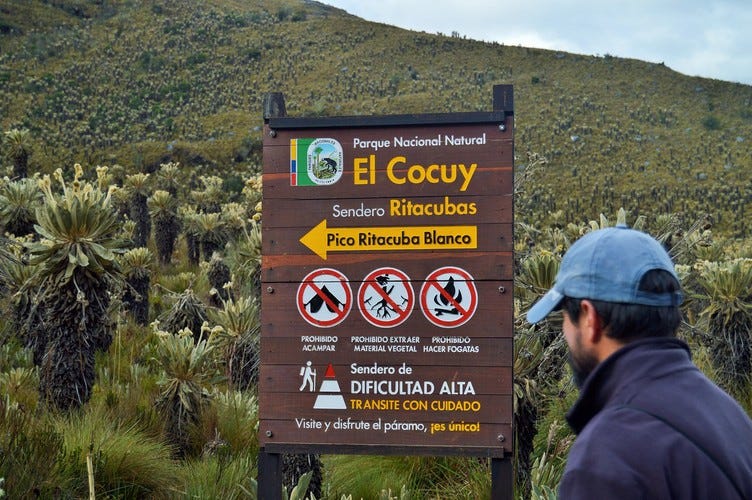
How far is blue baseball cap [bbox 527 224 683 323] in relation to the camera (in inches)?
91.7

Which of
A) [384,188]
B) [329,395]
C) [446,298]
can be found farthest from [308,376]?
[384,188]

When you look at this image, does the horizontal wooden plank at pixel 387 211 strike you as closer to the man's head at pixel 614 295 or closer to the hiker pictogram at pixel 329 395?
the hiker pictogram at pixel 329 395

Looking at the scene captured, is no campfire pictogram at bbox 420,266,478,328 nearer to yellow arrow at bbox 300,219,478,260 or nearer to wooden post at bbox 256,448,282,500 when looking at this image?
yellow arrow at bbox 300,219,478,260

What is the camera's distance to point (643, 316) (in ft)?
7.58

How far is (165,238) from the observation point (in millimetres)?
23250

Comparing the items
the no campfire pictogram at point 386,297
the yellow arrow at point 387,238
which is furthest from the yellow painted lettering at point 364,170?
the no campfire pictogram at point 386,297

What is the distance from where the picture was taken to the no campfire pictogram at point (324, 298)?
5059 millimetres

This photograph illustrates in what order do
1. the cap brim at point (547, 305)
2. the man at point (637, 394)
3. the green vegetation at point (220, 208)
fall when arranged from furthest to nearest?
the green vegetation at point (220, 208)
the cap brim at point (547, 305)
the man at point (637, 394)

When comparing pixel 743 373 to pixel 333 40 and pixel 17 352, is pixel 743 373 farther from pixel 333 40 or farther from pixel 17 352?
pixel 333 40

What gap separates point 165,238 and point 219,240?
278 centimetres

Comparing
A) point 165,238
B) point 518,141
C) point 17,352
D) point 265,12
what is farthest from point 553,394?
point 265,12

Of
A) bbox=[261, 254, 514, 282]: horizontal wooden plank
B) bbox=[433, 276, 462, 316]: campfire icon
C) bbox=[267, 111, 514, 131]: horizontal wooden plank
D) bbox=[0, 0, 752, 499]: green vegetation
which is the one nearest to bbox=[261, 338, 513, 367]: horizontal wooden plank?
bbox=[433, 276, 462, 316]: campfire icon

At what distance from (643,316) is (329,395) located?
2.92m

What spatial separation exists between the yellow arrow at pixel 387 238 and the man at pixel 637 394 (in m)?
2.38
